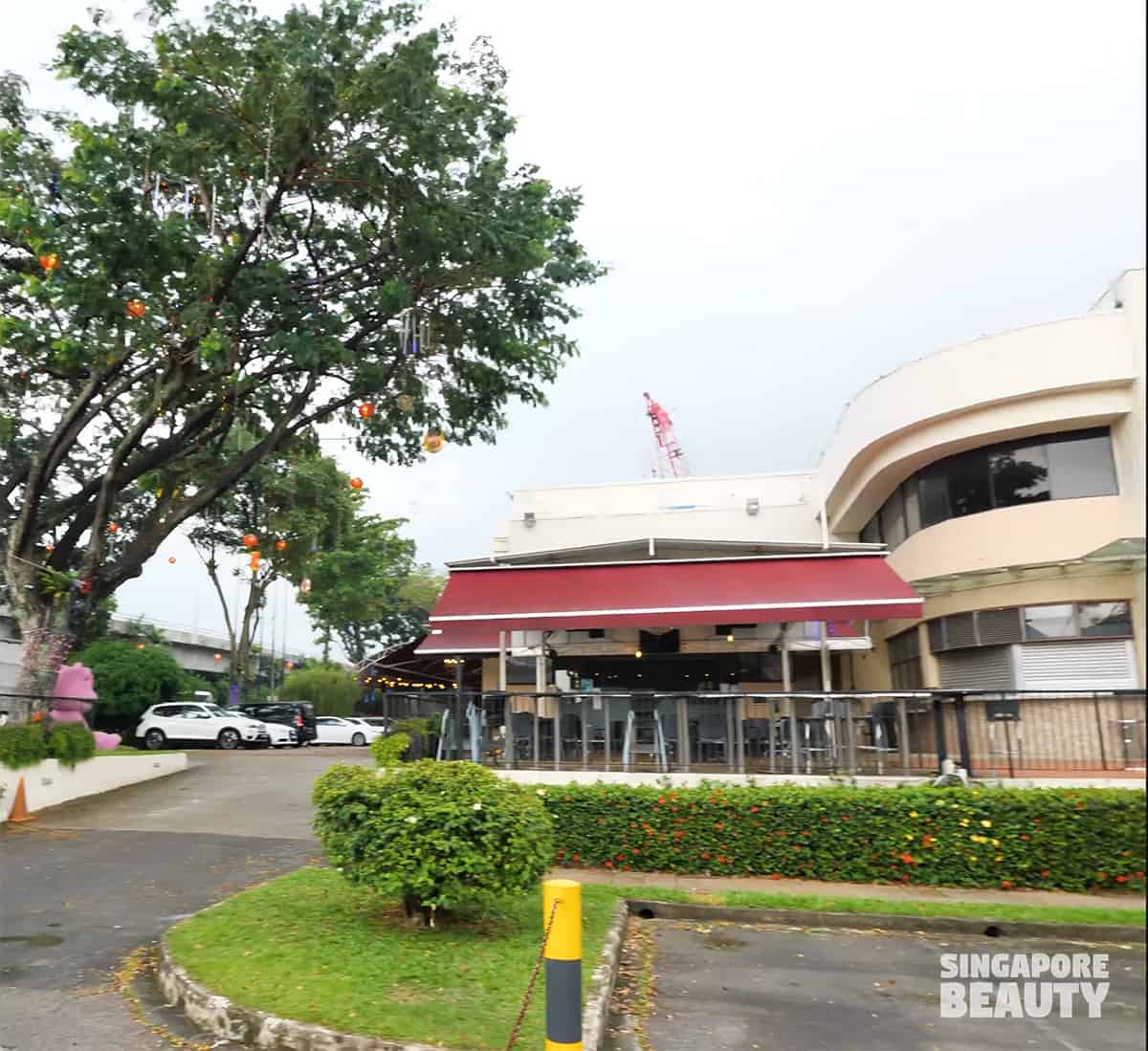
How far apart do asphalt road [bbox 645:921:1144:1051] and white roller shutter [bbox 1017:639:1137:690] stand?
7.93 ft

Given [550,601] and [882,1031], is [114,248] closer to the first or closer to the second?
[550,601]

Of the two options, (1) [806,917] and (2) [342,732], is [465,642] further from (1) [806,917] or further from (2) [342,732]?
(2) [342,732]

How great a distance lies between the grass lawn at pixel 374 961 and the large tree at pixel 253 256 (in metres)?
8.63

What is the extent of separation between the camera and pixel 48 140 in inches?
582

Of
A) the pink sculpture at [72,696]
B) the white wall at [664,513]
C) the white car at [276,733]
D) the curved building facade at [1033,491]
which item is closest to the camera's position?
the curved building facade at [1033,491]

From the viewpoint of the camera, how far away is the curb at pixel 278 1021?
452 centimetres

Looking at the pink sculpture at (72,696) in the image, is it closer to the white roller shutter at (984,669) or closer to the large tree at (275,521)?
the large tree at (275,521)

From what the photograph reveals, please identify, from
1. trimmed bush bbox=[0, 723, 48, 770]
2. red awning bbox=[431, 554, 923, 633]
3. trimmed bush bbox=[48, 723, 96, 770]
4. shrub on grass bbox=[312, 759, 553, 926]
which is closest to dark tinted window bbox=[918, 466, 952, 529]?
shrub on grass bbox=[312, 759, 553, 926]

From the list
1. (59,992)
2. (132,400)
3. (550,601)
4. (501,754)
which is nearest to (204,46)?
(132,400)

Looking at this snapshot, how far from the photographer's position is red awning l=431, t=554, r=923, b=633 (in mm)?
8766

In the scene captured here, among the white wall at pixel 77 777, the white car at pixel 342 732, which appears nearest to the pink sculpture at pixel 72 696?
the white wall at pixel 77 777

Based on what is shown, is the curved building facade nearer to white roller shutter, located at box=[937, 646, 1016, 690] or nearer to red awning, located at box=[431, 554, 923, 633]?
white roller shutter, located at box=[937, 646, 1016, 690]

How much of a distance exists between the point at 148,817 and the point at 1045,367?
14462 mm

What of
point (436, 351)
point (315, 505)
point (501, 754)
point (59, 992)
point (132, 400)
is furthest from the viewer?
point (315, 505)
